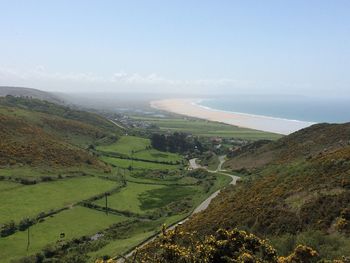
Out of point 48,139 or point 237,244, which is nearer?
point 237,244

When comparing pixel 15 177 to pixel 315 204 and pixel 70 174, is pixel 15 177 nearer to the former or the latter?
pixel 70 174

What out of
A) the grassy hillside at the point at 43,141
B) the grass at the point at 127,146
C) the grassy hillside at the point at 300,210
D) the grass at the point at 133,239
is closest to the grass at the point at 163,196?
the grass at the point at 133,239

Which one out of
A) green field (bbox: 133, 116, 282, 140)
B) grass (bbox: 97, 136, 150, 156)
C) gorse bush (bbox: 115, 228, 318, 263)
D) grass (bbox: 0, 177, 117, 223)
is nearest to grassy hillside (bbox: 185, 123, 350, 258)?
gorse bush (bbox: 115, 228, 318, 263)

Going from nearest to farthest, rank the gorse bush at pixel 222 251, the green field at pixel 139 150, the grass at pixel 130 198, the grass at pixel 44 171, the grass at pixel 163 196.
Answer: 1. the gorse bush at pixel 222 251
2. the grass at pixel 130 198
3. the grass at pixel 163 196
4. the grass at pixel 44 171
5. the green field at pixel 139 150

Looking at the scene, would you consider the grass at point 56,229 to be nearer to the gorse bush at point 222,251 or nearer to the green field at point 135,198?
the green field at point 135,198

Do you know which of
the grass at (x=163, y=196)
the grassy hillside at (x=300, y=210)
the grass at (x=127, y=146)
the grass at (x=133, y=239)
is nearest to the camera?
the grassy hillside at (x=300, y=210)

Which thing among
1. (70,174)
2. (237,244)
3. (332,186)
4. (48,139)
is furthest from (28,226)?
(48,139)
